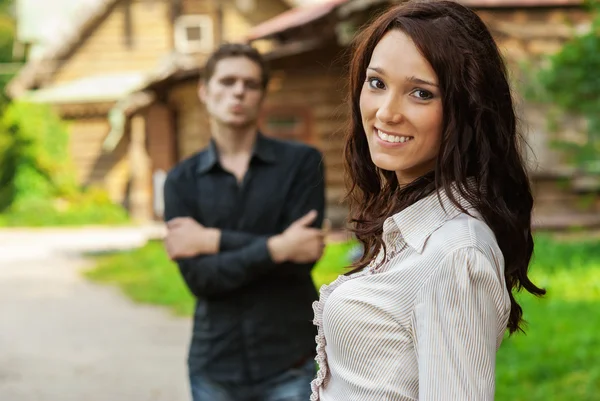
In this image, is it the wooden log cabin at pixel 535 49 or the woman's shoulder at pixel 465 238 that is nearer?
the woman's shoulder at pixel 465 238

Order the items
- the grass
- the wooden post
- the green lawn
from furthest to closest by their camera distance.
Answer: the wooden post → the grass → the green lawn

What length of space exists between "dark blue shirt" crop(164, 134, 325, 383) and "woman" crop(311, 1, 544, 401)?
1.26 metres

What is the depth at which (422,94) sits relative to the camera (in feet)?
5.70

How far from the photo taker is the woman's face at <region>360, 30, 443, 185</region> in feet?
5.66

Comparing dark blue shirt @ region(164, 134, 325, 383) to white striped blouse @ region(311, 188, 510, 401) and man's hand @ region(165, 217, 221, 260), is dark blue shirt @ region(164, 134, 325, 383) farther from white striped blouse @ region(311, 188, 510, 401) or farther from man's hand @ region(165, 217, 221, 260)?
white striped blouse @ region(311, 188, 510, 401)

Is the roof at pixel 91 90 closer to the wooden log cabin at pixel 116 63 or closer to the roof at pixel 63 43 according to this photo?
the wooden log cabin at pixel 116 63

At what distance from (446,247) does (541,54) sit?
1285 centimetres

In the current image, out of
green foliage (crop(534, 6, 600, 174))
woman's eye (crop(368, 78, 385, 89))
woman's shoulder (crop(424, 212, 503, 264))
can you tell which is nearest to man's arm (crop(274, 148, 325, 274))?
woman's eye (crop(368, 78, 385, 89))

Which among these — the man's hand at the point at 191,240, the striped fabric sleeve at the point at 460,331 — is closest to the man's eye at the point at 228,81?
the man's hand at the point at 191,240

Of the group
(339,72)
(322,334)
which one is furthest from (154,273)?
(322,334)

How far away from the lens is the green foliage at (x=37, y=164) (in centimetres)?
2280

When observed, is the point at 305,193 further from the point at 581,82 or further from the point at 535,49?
the point at 535,49

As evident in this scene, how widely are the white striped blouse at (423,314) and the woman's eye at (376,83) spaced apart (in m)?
0.25

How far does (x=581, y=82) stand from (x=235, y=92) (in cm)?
803
